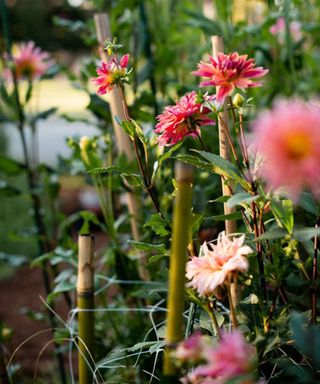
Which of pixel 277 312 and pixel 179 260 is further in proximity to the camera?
pixel 277 312

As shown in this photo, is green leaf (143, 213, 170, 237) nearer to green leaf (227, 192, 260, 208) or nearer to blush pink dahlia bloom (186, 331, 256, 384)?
green leaf (227, 192, 260, 208)

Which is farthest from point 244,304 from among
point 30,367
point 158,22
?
point 30,367

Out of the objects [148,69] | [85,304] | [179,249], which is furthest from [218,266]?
[148,69]

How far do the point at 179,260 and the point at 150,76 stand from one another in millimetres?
936

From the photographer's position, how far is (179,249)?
0.49 m

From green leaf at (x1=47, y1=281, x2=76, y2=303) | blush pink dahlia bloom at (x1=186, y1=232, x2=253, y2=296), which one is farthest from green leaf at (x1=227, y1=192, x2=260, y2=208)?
green leaf at (x1=47, y1=281, x2=76, y2=303)

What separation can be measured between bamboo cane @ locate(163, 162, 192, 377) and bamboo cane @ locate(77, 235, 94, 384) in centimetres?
27

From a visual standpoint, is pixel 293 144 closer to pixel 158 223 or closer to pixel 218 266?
pixel 218 266

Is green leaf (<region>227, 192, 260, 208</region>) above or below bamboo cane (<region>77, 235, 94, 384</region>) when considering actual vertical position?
above

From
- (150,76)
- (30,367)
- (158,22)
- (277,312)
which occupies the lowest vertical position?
(30,367)

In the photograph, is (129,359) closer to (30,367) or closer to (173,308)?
(173,308)

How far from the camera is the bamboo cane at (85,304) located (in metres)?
0.77

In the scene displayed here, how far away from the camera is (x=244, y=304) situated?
66 centimetres

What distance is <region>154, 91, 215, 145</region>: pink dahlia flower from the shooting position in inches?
25.1
